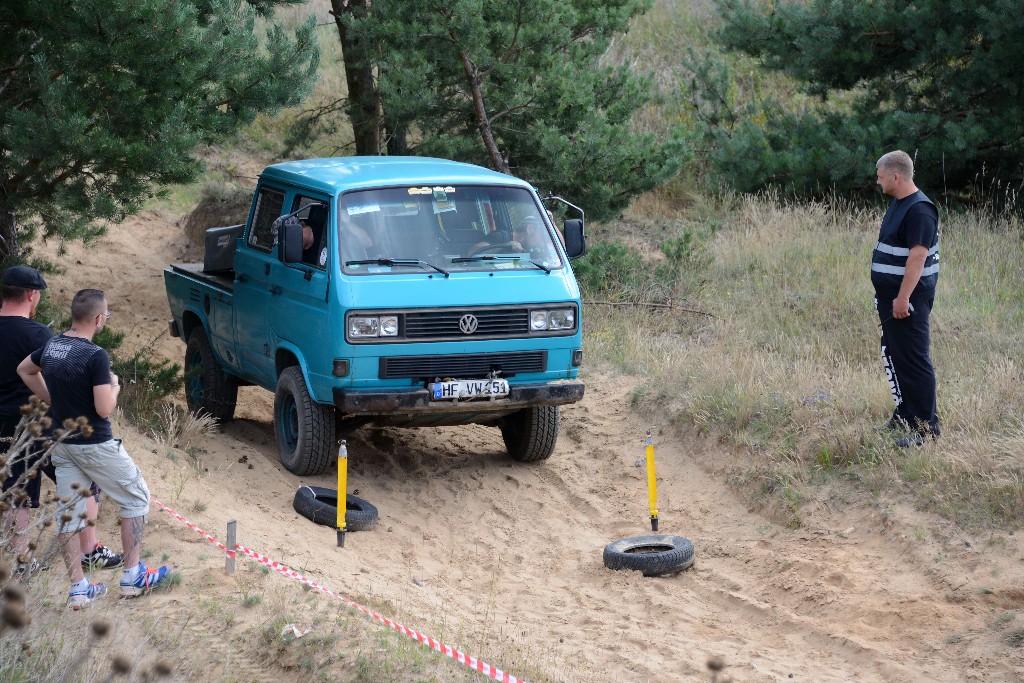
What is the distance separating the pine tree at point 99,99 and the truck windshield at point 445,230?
1434 mm

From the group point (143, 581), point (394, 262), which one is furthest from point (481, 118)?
point (143, 581)

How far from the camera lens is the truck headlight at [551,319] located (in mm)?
8141

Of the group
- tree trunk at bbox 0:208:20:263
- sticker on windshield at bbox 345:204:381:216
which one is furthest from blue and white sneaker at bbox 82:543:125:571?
tree trunk at bbox 0:208:20:263

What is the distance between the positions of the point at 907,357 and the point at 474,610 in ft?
11.5

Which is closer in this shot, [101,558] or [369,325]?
[101,558]

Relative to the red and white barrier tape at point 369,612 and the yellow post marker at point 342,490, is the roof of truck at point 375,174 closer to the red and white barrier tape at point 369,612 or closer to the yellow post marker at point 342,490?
the yellow post marker at point 342,490

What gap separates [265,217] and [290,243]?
132 cm

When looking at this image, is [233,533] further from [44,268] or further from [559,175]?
[559,175]

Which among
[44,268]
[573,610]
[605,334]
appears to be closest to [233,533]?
[573,610]

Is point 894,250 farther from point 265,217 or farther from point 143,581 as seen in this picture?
point 143,581

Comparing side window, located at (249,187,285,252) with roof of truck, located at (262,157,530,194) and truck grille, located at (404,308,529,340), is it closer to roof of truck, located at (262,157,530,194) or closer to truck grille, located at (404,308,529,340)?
roof of truck, located at (262,157,530,194)

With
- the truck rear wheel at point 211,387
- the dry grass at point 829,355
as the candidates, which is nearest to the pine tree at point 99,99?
the truck rear wheel at point 211,387

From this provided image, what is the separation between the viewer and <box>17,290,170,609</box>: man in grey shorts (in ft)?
18.0

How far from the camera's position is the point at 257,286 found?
9070 millimetres
